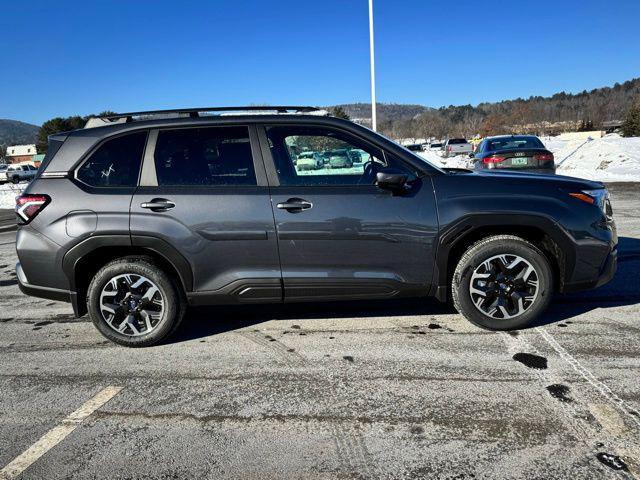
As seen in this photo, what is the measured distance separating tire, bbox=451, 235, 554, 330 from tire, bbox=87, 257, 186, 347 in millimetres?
2351

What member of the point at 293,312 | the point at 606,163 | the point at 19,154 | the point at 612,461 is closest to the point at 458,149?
the point at 606,163

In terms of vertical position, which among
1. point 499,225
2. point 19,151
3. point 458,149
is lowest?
point 499,225

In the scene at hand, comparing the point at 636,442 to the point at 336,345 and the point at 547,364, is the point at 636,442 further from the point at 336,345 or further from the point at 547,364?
the point at 336,345

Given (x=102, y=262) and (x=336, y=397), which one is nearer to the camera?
(x=336, y=397)

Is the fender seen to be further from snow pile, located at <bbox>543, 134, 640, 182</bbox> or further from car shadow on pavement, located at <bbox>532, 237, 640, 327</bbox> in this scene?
snow pile, located at <bbox>543, 134, 640, 182</bbox>

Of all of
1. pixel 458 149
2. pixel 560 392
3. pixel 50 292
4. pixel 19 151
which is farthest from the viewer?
pixel 19 151

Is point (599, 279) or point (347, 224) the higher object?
point (347, 224)

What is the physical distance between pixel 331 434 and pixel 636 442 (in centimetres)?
157

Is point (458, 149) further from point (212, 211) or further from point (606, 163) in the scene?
point (212, 211)

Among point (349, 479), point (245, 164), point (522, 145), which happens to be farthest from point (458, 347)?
point (522, 145)

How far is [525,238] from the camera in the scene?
3.91 metres

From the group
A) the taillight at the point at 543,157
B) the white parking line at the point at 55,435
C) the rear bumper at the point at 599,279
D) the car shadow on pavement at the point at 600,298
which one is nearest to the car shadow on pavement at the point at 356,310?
the car shadow on pavement at the point at 600,298

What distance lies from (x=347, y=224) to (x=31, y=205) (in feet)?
8.24

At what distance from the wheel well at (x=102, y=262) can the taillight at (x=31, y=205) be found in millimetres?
522
